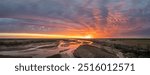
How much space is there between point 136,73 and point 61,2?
0.57 meters

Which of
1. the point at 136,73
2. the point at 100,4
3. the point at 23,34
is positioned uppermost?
the point at 100,4

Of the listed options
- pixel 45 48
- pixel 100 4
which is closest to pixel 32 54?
pixel 45 48

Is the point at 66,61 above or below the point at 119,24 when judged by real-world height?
below

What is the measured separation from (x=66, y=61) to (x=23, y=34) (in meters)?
Result: 0.29

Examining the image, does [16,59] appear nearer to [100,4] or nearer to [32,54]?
[32,54]

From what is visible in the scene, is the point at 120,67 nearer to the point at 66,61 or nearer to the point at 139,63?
the point at 139,63

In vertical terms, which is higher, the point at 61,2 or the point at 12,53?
the point at 61,2

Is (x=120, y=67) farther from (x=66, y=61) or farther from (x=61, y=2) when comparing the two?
(x=61, y=2)

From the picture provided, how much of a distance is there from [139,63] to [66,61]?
1.33 ft

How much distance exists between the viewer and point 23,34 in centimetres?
272

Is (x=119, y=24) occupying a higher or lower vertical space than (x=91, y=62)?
higher

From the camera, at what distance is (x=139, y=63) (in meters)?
2.65

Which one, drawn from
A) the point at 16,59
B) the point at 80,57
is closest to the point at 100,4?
the point at 80,57

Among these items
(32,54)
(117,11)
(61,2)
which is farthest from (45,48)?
(117,11)
